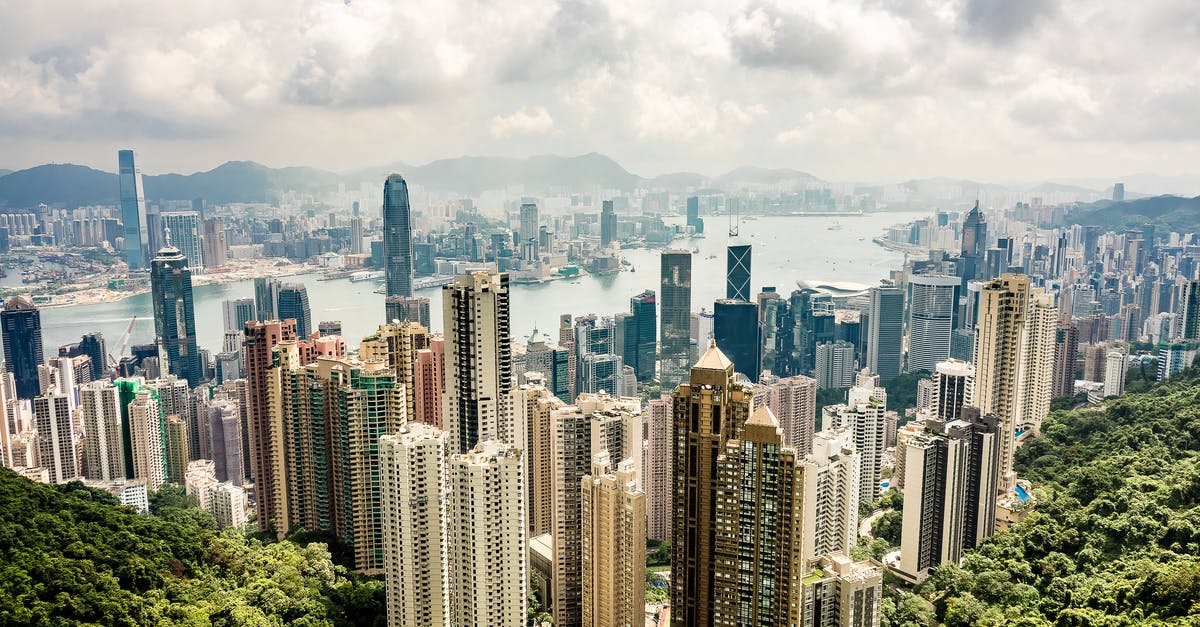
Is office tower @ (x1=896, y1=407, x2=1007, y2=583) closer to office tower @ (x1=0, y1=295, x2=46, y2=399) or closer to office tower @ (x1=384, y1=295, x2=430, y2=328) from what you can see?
office tower @ (x1=384, y1=295, x2=430, y2=328)

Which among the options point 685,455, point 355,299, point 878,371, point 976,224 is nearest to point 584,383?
point 355,299

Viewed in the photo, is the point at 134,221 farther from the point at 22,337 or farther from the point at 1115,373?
the point at 1115,373

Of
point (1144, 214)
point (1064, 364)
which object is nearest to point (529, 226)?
point (1064, 364)

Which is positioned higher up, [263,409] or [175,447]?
[263,409]

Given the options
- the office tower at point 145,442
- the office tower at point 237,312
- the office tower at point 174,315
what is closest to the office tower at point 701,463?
the office tower at point 145,442

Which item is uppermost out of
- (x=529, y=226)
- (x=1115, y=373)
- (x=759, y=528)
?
(x=529, y=226)

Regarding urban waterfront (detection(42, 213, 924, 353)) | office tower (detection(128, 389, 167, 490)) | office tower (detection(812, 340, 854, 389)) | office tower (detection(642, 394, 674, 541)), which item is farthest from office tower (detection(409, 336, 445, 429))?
office tower (detection(812, 340, 854, 389))
